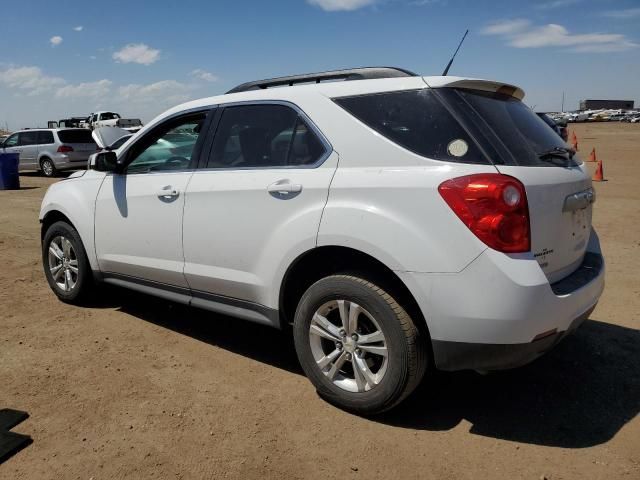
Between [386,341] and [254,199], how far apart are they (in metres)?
1.18

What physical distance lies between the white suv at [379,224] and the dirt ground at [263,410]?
0.34 m

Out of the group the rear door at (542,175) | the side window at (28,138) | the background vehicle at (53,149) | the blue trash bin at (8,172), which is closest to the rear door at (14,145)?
the background vehicle at (53,149)

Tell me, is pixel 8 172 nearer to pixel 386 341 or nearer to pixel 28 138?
pixel 28 138

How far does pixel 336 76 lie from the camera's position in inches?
134

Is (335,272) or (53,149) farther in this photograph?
(53,149)

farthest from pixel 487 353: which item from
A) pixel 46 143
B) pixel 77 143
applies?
pixel 46 143

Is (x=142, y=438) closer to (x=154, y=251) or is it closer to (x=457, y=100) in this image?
(x=154, y=251)

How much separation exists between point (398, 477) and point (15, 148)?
20500 mm

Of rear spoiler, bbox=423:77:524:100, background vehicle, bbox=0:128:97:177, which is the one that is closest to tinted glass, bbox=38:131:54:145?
background vehicle, bbox=0:128:97:177

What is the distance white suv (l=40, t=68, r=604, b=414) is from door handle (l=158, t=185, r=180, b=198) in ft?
0.07

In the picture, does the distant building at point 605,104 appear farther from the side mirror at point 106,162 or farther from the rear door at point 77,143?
the side mirror at point 106,162

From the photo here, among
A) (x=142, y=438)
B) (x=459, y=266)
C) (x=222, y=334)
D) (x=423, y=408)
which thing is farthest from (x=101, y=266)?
(x=459, y=266)

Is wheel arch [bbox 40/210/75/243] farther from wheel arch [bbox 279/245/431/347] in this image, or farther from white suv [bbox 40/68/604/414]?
wheel arch [bbox 279/245/431/347]

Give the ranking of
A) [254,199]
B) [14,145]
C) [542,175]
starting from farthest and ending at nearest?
[14,145], [254,199], [542,175]
